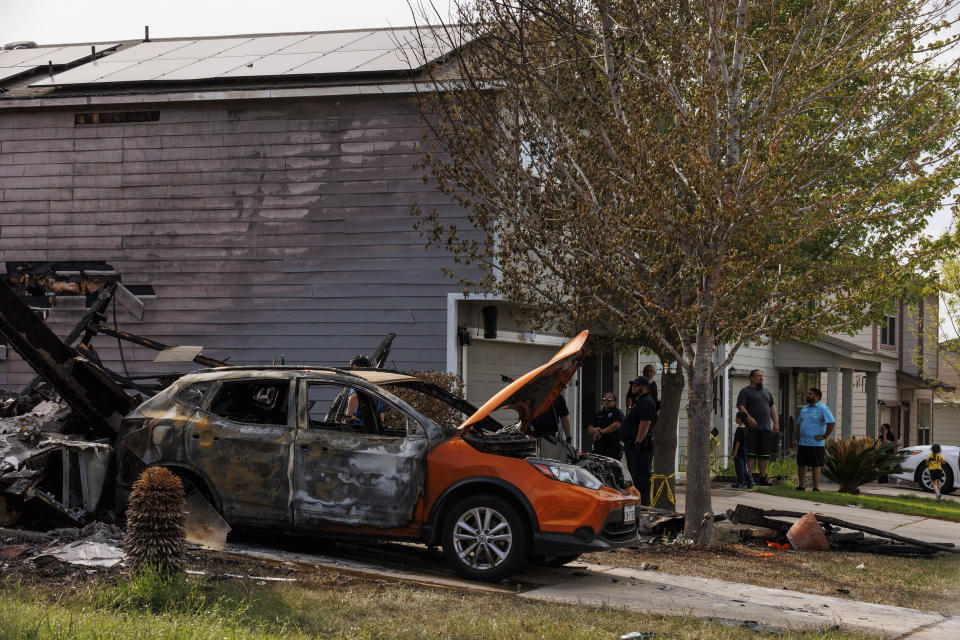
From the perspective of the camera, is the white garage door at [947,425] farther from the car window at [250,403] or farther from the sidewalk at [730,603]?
the car window at [250,403]

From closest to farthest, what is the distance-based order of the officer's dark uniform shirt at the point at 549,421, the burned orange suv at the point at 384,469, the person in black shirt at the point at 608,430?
the burned orange suv at the point at 384,469 < the officer's dark uniform shirt at the point at 549,421 < the person in black shirt at the point at 608,430

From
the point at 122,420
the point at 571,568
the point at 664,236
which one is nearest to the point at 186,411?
the point at 122,420

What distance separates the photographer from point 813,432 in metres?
16.3

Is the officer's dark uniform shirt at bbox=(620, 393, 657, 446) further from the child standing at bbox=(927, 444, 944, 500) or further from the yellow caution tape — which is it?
the child standing at bbox=(927, 444, 944, 500)

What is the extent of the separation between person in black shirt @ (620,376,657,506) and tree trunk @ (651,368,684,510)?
0.40 meters

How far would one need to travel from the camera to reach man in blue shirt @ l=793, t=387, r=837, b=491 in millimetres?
16281

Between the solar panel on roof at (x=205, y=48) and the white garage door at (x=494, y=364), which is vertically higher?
the solar panel on roof at (x=205, y=48)

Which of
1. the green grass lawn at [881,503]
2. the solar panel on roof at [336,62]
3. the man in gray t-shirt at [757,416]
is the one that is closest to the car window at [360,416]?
the solar panel on roof at [336,62]

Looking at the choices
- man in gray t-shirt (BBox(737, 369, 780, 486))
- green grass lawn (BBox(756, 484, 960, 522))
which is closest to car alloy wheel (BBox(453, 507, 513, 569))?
green grass lawn (BBox(756, 484, 960, 522))

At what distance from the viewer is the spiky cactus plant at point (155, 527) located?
6.81 metres

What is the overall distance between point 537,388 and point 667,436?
5.16m

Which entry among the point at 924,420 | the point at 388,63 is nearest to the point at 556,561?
the point at 388,63

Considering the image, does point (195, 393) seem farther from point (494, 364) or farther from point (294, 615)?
point (494, 364)

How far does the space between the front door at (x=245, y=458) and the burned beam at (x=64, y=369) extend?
1513 millimetres
